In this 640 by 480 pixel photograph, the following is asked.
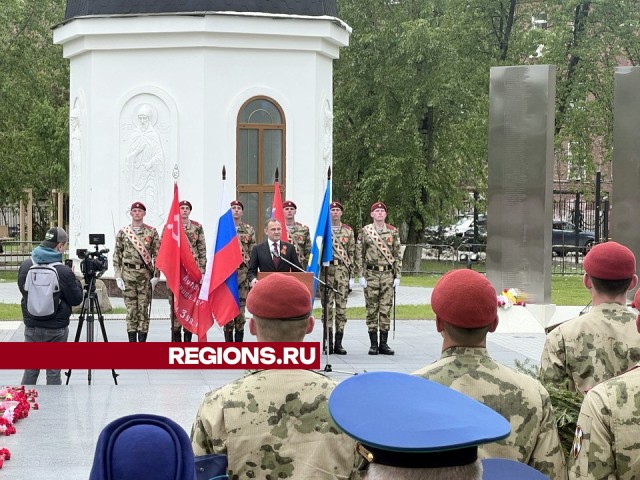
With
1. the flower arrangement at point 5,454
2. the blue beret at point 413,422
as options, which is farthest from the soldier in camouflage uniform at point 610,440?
the flower arrangement at point 5,454

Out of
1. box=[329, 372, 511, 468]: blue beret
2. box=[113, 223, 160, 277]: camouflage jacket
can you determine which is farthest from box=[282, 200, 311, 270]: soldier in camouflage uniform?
box=[329, 372, 511, 468]: blue beret

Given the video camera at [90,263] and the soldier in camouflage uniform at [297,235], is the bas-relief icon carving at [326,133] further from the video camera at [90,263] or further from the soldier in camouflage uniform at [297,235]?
the video camera at [90,263]

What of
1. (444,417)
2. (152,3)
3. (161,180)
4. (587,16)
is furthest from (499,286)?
(587,16)

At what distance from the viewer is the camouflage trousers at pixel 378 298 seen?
15.9 metres

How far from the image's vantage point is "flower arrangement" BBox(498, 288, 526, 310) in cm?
1766

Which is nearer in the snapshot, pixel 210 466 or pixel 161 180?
pixel 210 466

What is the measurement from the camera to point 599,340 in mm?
5789

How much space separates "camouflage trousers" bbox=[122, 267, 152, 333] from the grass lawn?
3.83 m

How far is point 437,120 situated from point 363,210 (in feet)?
12.5

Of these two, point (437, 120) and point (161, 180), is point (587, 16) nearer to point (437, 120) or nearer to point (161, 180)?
point (437, 120)

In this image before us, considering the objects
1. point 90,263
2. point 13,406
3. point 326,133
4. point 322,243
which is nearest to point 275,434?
point 13,406

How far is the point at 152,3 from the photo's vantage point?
2286cm

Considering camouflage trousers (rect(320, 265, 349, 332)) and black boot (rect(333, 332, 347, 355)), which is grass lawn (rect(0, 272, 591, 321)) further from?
black boot (rect(333, 332, 347, 355))

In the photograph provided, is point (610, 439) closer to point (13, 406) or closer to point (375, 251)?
point (13, 406)
